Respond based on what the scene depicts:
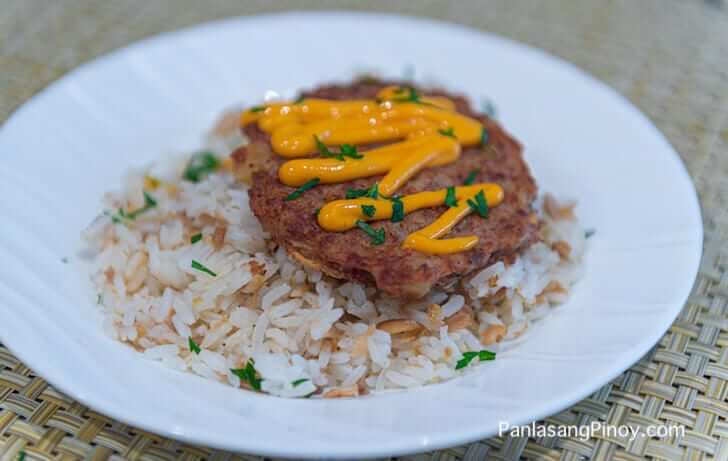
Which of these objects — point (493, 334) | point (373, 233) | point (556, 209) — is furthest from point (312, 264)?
point (556, 209)

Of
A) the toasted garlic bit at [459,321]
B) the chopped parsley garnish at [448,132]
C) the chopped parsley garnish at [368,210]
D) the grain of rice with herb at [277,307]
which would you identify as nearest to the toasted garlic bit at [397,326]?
the grain of rice with herb at [277,307]

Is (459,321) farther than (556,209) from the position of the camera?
No

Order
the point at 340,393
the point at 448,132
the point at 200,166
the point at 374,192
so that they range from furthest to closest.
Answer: the point at 200,166
the point at 448,132
the point at 374,192
the point at 340,393

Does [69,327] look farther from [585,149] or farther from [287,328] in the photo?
[585,149]

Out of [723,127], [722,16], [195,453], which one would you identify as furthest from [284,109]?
[722,16]

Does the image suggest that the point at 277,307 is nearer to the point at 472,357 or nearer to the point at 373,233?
the point at 373,233

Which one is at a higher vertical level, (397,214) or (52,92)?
(52,92)

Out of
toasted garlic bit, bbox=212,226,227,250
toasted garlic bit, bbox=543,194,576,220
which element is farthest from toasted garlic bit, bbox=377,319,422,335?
toasted garlic bit, bbox=543,194,576,220

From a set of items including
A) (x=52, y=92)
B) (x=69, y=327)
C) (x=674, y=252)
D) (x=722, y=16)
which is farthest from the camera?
(x=722, y=16)
